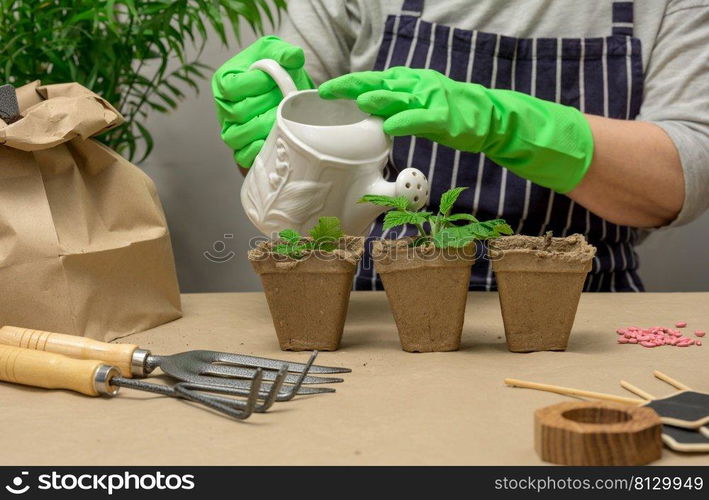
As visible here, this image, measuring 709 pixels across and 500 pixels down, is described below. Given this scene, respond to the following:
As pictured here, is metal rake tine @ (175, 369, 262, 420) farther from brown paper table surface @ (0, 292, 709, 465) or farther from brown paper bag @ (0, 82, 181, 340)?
brown paper bag @ (0, 82, 181, 340)

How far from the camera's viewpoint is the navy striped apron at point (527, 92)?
138 centimetres

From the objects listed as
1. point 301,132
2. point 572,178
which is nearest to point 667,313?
point 572,178

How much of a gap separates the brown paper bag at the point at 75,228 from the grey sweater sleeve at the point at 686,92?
0.81m

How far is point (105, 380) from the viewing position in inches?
29.8

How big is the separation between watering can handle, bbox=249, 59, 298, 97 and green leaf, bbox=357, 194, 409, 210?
221 mm

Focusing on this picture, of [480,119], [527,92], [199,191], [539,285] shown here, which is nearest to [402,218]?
[539,285]

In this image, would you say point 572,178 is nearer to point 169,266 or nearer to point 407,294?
point 407,294

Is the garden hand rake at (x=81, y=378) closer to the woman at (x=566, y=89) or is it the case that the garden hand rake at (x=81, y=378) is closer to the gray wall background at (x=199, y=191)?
the woman at (x=566, y=89)

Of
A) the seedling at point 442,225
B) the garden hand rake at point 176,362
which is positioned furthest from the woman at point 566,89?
the garden hand rake at point 176,362

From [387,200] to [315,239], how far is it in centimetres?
9

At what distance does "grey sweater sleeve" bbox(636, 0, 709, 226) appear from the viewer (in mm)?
1310

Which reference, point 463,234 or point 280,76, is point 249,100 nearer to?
point 280,76

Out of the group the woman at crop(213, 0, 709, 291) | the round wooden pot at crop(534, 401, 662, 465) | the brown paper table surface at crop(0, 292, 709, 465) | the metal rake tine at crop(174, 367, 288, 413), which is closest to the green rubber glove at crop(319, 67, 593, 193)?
the woman at crop(213, 0, 709, 291)

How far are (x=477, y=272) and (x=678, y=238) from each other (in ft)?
2.92
